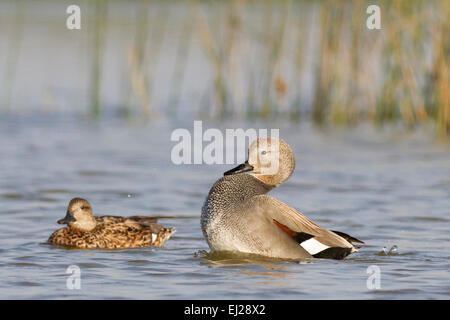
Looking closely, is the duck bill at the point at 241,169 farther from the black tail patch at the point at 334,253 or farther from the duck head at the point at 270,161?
the black tail patch at the point at 334,253

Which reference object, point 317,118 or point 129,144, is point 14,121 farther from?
point 317,118

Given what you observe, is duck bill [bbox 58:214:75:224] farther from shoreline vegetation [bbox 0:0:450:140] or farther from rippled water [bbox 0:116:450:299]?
shoreline vegetation [bbox 0:0:450:140]

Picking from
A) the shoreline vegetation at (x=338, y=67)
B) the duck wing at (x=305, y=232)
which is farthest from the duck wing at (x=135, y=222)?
the shoreline vegetation at (x=338, y=67)

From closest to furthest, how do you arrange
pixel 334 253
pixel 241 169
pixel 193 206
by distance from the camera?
pixel 334 253
pixel 241 169
pixel 193 206

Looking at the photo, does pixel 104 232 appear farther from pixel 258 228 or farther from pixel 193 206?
pixel 193 206

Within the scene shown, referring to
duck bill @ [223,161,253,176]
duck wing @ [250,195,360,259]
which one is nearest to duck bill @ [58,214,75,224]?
duck bill @ [223,161,253,176]

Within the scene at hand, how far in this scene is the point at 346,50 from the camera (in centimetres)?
1488

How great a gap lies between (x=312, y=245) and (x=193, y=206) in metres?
3.16

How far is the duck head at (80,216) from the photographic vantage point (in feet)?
29.3

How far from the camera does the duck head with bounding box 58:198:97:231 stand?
8930 millimetres

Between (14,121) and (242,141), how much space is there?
413 centimetres

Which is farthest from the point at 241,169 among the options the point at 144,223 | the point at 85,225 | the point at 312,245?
the point at 85,225

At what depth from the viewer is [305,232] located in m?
7.78
